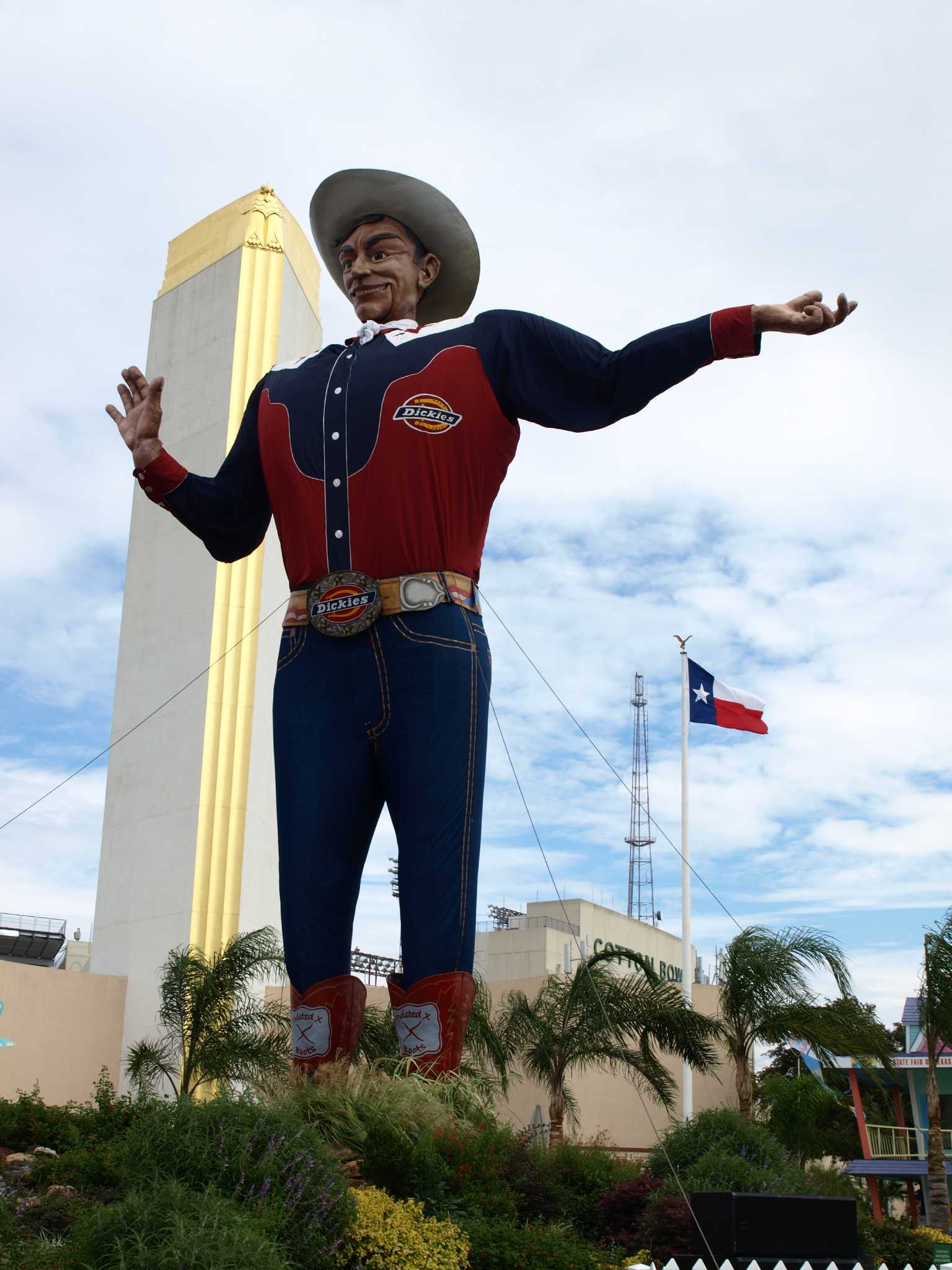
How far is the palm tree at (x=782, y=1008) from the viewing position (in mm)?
15445

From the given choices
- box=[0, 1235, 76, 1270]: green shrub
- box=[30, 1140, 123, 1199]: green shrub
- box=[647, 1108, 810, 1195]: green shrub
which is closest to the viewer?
box=[0, 1235, 76, 1270]: green shrub

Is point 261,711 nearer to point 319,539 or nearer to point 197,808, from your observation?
point 197,808

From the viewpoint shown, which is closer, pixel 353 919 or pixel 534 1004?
pixel 353 919

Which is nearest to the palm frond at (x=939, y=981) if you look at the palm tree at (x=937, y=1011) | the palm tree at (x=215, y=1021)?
the palm tree at (x=937, y=1011)

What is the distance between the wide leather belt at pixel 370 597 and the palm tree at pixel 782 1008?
34.3 ft

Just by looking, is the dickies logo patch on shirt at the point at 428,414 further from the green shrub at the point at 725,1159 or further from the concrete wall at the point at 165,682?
the concrete wall at the point at 165,682

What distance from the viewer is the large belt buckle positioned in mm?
6578

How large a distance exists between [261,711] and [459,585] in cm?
1922

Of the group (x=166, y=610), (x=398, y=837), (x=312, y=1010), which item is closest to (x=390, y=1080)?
(x=312, y=1010)

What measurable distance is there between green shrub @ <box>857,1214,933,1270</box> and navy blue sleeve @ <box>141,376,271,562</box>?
7.05 metres

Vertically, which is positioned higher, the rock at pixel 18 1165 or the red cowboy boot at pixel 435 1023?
the red cowboy boot at pixel 435 1023

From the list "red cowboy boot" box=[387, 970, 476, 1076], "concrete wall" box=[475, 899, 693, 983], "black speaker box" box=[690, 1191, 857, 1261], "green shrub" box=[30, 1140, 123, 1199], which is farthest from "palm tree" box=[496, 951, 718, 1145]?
"concrete wall" box=[475, 899, 693, 983]

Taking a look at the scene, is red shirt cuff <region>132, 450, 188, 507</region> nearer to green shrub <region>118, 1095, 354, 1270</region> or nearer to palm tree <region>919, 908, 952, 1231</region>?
green shrub <region>118, 1095, 354, 1270</region>

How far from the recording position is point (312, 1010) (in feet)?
21.7
